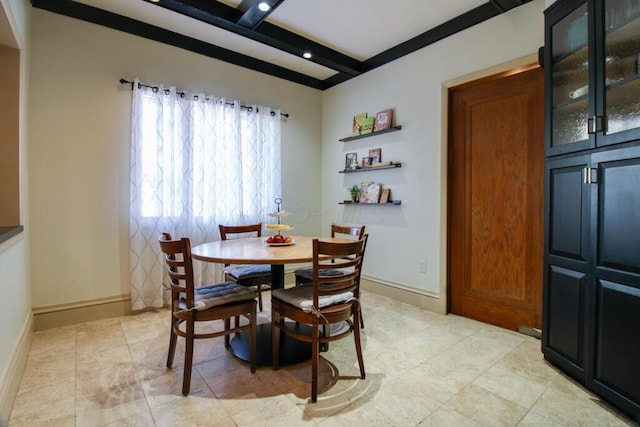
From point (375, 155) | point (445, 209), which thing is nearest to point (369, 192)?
point (375, 155)

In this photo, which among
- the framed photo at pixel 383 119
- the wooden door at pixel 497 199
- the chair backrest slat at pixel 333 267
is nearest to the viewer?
the chair backrest slat at pixel 333 267

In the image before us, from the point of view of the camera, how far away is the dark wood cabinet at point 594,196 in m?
1.54

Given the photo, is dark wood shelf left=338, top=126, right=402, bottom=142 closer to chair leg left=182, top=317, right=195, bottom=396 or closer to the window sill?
chair leg left=182, top=317, right=195, bottom=396

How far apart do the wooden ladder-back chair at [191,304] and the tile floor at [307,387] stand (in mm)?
187

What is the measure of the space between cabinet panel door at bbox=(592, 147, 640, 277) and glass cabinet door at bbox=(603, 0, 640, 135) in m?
0.16

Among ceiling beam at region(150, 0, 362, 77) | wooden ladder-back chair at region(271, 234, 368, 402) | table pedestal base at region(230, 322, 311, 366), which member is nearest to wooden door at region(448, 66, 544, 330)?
ceiling beam at region(150, 0, 362, 77)

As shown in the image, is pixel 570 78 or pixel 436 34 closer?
pixel 570 78

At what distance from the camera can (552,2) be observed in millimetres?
2027

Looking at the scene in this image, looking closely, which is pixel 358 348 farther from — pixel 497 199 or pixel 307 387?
pixel 497 199

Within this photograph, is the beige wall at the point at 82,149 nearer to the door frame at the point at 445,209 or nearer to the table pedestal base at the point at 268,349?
the table pedestal base at the point at 268,349

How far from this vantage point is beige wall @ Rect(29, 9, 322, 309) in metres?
2.53

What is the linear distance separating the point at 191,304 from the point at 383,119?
2707mm

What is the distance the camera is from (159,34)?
2994mm

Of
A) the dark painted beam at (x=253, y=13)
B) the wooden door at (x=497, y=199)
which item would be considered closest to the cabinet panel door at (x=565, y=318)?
the wooden door at (x=497, y=199)
